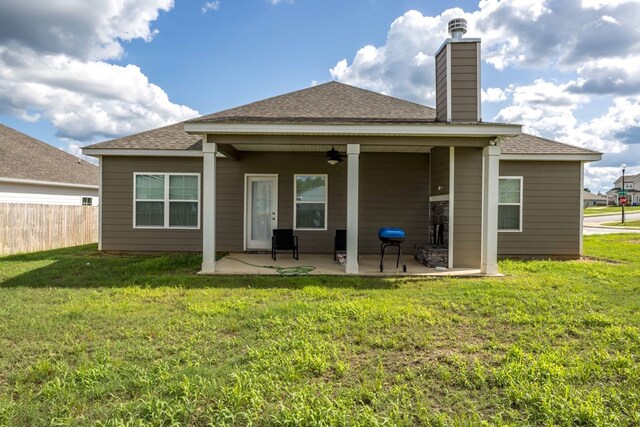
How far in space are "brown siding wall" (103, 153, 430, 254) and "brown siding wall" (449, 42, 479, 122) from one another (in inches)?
70.6

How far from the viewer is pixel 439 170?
816cm

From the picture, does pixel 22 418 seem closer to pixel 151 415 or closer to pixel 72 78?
pixel 151 415

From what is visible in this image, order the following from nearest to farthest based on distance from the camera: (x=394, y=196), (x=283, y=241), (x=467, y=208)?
(x=467, y=208) < (x=283, y=241) < (x=394, y=196)

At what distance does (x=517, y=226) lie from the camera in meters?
9.01

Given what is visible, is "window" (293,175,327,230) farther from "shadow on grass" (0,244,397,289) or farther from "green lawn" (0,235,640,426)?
"green lawn" (0,235,640,426)

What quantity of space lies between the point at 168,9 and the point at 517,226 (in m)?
11.0

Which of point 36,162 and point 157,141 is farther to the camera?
point 36,162

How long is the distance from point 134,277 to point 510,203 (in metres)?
8.68

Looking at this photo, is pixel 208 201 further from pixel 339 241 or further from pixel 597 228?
pixel 597 228

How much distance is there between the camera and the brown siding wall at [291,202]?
9109mm

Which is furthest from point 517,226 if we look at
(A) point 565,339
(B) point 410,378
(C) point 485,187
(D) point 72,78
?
(D) point 72,78

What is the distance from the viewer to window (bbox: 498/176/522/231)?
8961mm

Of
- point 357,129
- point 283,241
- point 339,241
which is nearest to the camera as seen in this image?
point 357,129

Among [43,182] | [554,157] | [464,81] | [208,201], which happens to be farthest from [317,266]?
[43,182]
